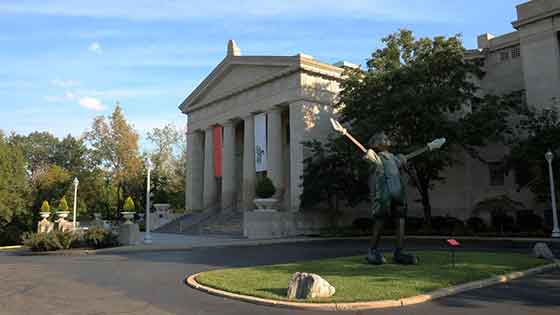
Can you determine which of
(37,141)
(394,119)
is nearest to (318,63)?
(394,119)

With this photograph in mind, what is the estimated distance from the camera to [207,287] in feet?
32.4

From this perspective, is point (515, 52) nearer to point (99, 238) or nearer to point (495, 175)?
point (495, 175)

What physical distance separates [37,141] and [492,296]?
92.4 m

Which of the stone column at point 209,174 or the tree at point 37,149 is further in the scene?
the tree at point 37,149

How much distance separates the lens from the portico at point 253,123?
118 feet

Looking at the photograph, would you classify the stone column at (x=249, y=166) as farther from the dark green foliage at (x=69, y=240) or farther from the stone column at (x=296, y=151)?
the dark green foliage at (x=69, y=240)

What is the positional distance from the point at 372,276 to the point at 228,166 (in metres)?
33.9

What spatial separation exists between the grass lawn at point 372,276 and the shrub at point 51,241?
13.6m

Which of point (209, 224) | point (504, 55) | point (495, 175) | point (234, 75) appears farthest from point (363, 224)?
point (234, 75)

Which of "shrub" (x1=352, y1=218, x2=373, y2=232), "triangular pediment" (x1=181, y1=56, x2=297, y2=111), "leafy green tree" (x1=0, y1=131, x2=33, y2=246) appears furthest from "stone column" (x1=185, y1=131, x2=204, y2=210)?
"shrub" (x1=352, y1=218, x2=373, y2=232)

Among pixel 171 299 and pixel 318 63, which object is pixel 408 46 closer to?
pixel 318 63

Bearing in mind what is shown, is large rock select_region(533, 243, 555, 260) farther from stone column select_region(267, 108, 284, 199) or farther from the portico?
stone column select_region(267, 108, 284, 199)

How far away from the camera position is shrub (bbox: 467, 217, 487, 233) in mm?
29406

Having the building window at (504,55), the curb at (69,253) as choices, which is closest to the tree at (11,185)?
the curb at (69,253)
